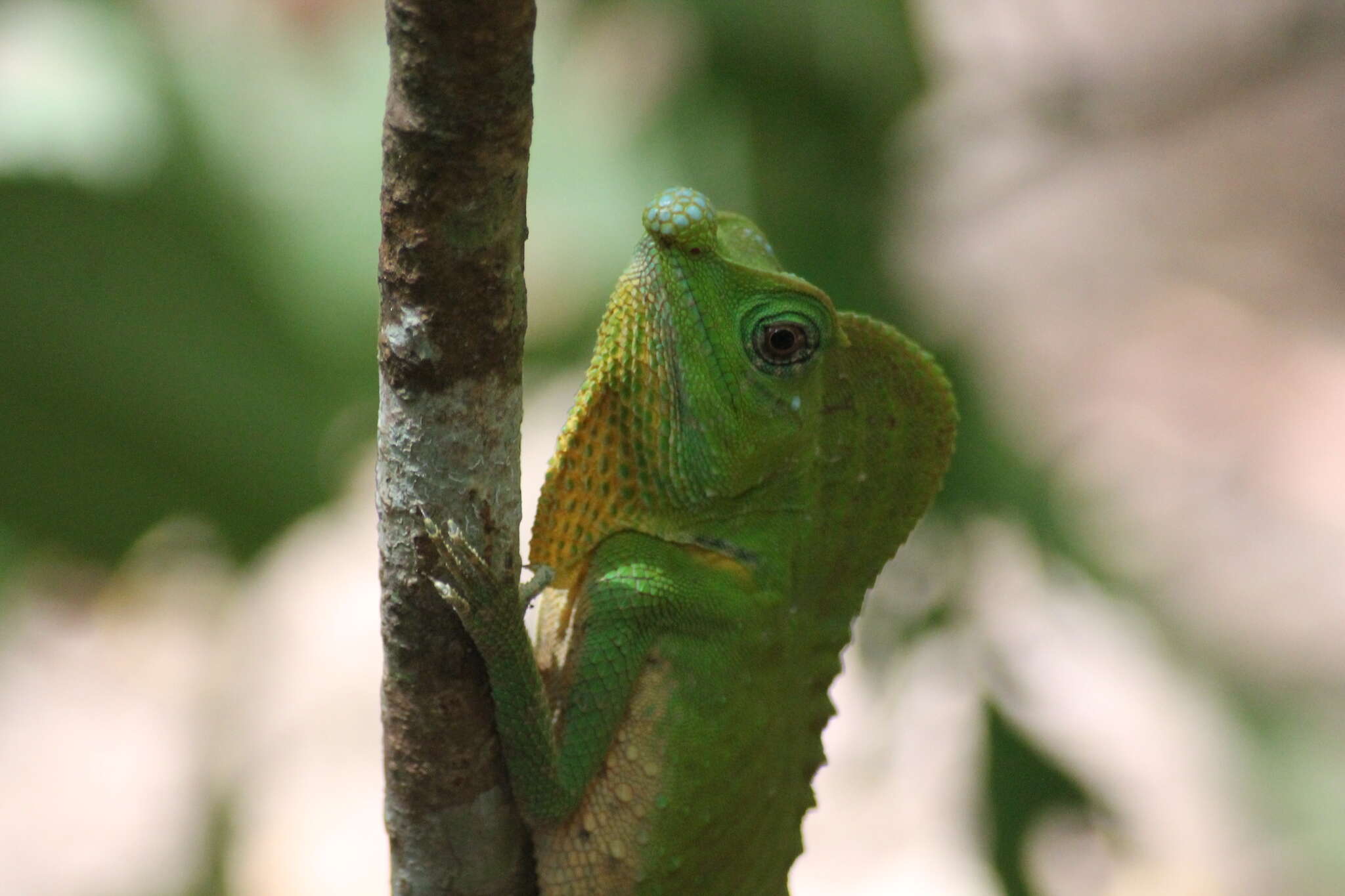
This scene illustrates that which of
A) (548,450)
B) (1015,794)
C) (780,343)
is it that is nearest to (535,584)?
(780,343)

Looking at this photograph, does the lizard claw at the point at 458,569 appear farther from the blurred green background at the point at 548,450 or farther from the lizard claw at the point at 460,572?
the blurred green background at the point at 548,450

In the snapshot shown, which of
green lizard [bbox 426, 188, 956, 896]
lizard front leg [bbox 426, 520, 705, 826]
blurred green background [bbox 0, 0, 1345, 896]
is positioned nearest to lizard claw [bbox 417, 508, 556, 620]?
lizard front leg [bbox 426, 520, 705, 826]

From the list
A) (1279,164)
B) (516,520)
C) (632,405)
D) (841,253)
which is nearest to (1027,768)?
(841,253)

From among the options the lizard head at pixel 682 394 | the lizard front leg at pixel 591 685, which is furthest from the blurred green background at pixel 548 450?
the lizard front leg at pixel 591 685

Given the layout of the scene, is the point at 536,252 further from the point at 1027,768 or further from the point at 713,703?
the point at 713,703

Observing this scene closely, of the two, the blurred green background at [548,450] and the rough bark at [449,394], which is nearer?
the rough bark at [449,394]

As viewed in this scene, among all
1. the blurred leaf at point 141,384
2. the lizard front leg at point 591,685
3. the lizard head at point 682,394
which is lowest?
the lizard front leg at point 591,685

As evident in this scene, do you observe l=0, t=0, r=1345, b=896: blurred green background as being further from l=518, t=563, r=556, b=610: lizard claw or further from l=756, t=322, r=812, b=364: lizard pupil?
l=518, t=563, r=556, b=610: lizard claw
